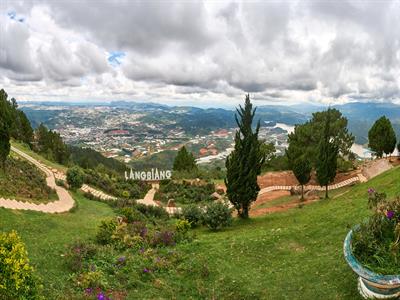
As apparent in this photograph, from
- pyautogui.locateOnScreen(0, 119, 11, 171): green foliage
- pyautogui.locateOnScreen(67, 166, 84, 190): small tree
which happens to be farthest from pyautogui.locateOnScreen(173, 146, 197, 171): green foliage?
pyautogui.locateOnScreen(0, 119, 11, 171): green foliage

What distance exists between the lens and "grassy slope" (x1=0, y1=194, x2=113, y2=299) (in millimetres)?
10062

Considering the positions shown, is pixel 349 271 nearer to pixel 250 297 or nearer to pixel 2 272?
pixel 250 297

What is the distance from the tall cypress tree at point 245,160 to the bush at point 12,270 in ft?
42.1

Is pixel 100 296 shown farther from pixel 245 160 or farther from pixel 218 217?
pixel 245 160

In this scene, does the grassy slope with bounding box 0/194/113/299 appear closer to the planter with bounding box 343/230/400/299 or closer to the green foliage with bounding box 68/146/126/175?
the planter with bounding box 343/230/400/299

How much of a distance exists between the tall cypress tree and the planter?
10.5 meters

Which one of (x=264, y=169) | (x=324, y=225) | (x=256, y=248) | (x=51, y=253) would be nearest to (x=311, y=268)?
(x=256, y=248)

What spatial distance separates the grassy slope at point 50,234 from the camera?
10.1 metres

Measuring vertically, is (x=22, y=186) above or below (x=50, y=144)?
above

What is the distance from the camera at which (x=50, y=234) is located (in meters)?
15.1

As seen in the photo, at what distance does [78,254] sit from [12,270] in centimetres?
559

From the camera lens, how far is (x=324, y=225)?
13.7 metres

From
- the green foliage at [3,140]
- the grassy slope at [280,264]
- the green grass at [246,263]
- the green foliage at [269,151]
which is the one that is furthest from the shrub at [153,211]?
the green foliage at [269,151]

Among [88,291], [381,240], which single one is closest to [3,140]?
[88,291]
